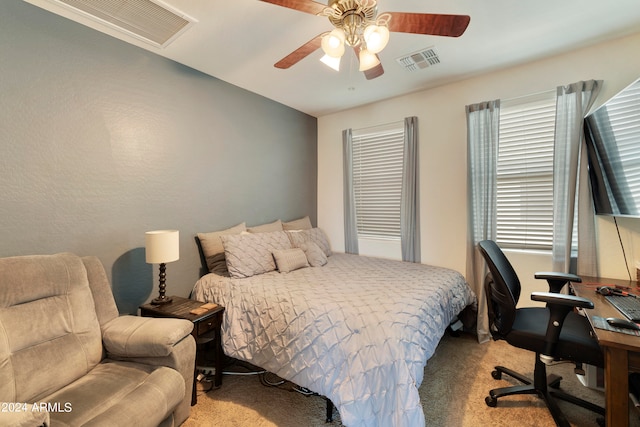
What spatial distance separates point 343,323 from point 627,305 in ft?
5.52

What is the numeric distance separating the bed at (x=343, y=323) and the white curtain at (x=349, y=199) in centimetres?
94

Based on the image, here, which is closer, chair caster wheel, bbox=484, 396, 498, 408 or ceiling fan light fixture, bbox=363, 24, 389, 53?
ceiling fan light fixture, bbox=363, 24, 389, 53

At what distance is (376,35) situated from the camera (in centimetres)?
138

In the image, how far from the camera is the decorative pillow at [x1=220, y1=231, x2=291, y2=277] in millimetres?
2422

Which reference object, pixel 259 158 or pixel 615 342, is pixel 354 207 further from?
pixel 615 342

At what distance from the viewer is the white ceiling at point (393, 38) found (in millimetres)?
1835

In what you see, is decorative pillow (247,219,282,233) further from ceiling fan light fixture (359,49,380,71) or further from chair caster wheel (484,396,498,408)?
chair caster wheel (484,396,498,408)

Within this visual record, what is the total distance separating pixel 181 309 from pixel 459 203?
290 centimetres

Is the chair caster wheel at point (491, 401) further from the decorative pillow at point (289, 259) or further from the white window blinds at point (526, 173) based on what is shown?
the decorative pillow at point (289, 259)

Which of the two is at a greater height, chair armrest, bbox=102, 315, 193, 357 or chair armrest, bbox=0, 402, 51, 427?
chair armrest, bbox=0, 402, 51, 427

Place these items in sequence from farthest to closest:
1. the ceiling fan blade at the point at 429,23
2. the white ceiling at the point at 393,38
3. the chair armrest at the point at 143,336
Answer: the white ceiling at the point at 393,38 < the chair armrest at the point at 143,336 < the ceiling fan blade at the point at 429,23

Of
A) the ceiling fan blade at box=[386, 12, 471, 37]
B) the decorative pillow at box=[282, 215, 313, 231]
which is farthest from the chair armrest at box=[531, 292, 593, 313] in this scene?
the decorative pillow at box=[282, 215, 313, 231]

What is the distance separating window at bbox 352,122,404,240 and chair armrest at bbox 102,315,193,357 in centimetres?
259

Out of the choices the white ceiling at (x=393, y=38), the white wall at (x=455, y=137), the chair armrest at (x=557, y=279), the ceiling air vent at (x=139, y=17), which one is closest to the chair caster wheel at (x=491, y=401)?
the chair armrest at (x=557, y=279)
